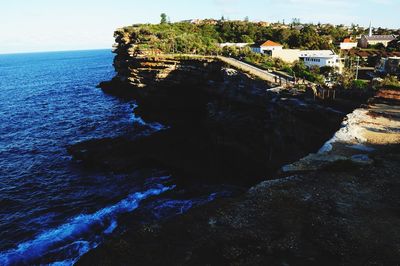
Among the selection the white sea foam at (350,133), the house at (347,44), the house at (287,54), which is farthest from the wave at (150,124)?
the house at (347,44)

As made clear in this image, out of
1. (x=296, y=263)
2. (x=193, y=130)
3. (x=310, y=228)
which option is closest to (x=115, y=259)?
(x=296, y=263)

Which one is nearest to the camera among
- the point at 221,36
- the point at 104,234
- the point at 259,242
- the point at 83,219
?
the point at 259,242

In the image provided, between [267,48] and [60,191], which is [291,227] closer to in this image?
[60,191]

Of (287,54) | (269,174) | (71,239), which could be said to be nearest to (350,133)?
(269,174)

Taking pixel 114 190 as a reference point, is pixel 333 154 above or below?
above

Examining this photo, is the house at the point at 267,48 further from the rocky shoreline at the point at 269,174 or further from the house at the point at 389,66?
the rocky shoreline at the point at 269,174

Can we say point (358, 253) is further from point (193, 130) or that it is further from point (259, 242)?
point (193, 130)
